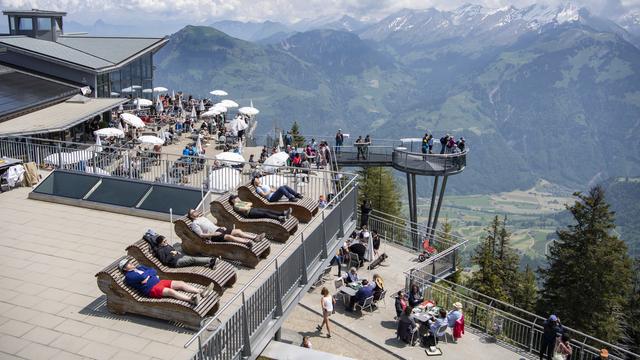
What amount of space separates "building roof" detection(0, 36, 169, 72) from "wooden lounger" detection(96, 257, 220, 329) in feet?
99.3

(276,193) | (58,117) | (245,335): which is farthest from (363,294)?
(58,117)

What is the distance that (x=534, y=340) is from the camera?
65.2ft

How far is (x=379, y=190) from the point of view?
60531mm

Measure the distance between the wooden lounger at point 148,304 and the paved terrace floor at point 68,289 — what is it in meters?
0.18

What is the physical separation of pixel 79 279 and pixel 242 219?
3939mm

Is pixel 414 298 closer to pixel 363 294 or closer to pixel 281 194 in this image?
pixel 363 294

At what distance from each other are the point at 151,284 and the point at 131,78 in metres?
39.2

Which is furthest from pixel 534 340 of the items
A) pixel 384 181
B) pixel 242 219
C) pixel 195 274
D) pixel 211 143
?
pixel 384 181

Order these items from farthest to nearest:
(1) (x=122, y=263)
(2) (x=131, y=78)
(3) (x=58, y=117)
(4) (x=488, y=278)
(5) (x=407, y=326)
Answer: (2) (x=131, y=78) → (4) (x=488, y=278) → (3) (x=58, y=117) → (5) (x=407, y=326) → (1) (x=122, y=263)

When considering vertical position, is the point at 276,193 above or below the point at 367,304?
above

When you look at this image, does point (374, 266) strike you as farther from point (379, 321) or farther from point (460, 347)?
point (460, 347)

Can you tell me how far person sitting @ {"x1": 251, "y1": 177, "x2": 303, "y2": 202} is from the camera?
15.8 meters

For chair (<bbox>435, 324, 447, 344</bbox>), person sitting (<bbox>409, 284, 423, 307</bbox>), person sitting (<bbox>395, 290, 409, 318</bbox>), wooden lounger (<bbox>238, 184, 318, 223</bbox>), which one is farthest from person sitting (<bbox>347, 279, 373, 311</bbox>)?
wooden lounger (<bbox>238, 184, 318, 223</bbox>)

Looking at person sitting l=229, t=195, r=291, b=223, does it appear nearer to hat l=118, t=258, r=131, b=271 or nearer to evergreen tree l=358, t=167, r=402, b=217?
hat l=118, t=258, r=131, b=271
